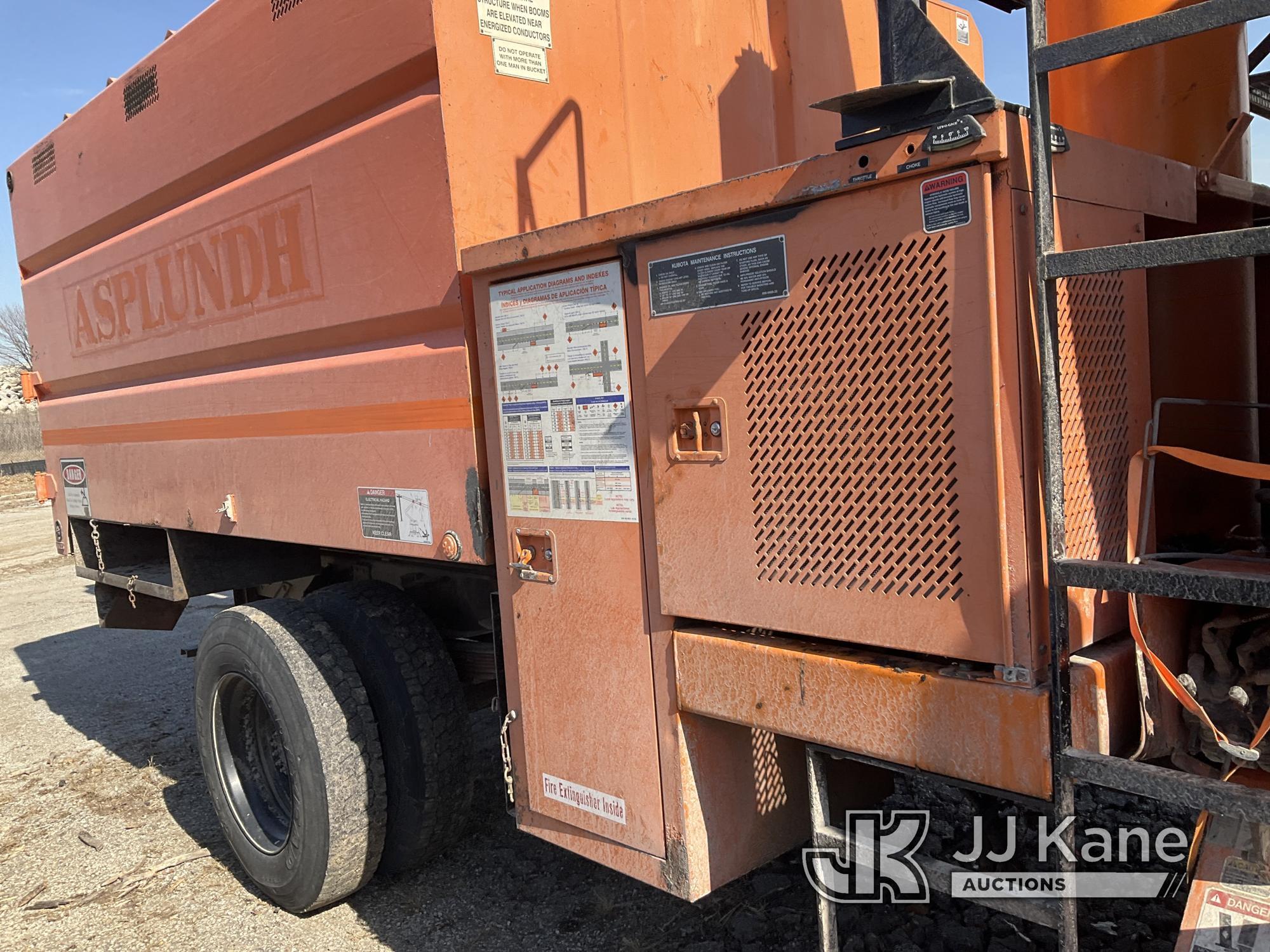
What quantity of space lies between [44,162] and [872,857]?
15.7 ft

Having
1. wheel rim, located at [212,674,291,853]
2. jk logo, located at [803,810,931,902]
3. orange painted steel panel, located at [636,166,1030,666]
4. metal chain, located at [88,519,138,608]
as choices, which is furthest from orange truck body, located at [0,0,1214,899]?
metal chain, located at [88,519,138,608]

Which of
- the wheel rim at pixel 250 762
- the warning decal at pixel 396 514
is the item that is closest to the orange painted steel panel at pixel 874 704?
the warning decal at pixel 396 514

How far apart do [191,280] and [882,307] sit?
2.84 meters

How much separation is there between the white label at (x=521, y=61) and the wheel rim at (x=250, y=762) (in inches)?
82.6

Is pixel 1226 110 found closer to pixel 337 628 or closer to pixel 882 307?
pixel 882 307

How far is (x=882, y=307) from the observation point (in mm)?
1638

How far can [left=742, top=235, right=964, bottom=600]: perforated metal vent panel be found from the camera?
1.59 metres

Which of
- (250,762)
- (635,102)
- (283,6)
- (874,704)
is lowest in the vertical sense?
(250,762)

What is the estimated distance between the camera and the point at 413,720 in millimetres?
3006

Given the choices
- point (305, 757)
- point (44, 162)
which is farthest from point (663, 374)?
point (44, 162)

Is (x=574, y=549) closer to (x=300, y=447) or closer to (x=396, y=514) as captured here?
(x=396, y=514)

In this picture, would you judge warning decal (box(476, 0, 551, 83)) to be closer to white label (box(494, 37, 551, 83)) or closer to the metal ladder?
white label (box(494, 37, 551, 83))

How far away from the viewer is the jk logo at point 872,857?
1.83 meters

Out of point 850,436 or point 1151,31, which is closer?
point 1151,31
